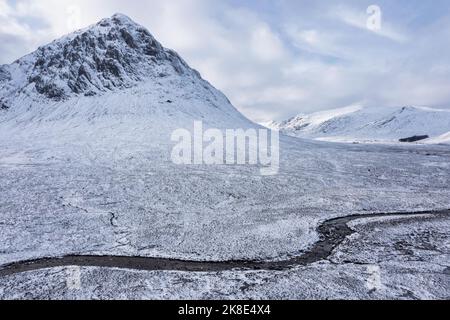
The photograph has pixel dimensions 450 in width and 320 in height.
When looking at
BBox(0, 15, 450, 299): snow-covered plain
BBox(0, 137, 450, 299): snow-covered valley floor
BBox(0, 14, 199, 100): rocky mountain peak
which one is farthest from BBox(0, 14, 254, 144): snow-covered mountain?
BBox(0, 137, 450, 299): snow-covered valley floor

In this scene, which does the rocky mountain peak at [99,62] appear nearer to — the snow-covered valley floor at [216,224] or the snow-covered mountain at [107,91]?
the snow-covered mountain at [107,91]

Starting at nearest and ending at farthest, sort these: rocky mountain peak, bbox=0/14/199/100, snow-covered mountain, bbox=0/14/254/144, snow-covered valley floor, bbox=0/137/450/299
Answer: snow-covered valley floor, bbox=0/137/450/299 → snow-covered mountain, bbox=0/14/254/144 → rocky mountain peak, bbox=0/14/199/100

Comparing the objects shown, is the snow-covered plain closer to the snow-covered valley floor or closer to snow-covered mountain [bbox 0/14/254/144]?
the snow-covered valley floor

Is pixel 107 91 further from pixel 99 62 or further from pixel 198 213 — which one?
pixel 198 213

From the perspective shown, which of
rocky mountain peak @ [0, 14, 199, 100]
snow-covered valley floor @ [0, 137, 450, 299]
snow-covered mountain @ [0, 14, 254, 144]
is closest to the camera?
snow-covered valley floor @ [0, 137, 450, 299]

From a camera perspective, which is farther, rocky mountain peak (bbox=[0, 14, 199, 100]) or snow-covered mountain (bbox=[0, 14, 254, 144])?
rocky mountain peak (bbox=[0, 14, 199, 100])

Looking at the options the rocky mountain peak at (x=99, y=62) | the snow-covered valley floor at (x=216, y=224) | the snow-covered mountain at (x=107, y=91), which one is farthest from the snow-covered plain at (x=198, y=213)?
the rocky mountain peak at (x=99, y=62)

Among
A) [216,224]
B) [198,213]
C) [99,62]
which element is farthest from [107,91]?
[216,224]
